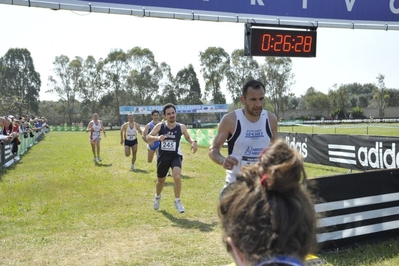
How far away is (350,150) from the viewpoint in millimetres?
12266

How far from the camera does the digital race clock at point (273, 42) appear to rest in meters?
8.02

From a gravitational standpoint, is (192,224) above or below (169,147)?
below

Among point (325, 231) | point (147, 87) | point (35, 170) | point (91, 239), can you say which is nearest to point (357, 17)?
point (325, 231)

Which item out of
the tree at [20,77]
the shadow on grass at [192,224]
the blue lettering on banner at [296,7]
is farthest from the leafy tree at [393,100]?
the shadow on grass at [192,224]

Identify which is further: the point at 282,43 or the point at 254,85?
the point at 282,43

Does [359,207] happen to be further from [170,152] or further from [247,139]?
[170,152]

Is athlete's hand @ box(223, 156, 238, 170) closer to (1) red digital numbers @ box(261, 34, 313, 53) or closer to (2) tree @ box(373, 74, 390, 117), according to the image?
(1) red digital numbers @ box(261, 34, 313, 53)

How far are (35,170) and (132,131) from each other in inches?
166

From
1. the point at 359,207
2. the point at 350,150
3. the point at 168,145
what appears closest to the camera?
the point at 359,207

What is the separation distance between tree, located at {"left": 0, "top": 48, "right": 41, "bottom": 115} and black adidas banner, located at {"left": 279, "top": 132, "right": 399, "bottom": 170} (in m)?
84.0

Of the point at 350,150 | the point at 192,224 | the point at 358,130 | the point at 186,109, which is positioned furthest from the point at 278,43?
the point at 186,109

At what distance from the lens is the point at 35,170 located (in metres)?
15.6

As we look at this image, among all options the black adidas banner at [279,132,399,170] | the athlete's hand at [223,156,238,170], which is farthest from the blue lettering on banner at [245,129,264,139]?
the black adidas banner at [279,132,399,170]

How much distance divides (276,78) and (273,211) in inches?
3139
